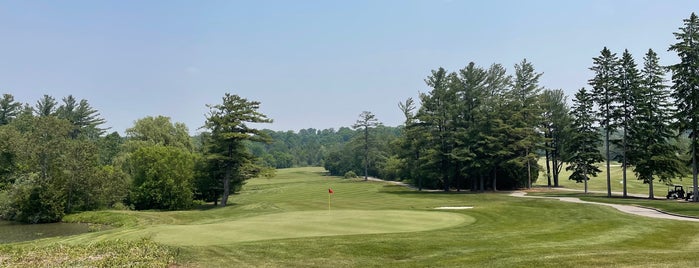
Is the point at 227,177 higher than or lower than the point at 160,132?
lower

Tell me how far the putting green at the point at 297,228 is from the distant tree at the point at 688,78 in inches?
961

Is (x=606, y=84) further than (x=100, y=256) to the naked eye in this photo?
Yes

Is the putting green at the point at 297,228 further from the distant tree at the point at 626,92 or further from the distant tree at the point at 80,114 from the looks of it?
the distant tree at the point at 80,114

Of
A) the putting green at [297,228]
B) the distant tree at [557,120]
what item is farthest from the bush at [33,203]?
the distant tree at [557,120]

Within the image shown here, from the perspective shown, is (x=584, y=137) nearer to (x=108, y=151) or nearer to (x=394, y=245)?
(x=394, y=245)

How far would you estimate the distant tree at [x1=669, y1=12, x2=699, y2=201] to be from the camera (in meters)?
34.5

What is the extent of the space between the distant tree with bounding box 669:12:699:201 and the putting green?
24.4 m

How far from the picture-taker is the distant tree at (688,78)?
34.5 m

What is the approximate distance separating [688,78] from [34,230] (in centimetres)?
5117

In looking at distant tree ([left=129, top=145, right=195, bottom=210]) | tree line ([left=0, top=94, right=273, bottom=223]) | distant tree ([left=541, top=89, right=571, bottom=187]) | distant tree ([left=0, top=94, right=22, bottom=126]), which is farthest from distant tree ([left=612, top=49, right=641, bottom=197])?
distant tree ([left=0, top=94, right=22, bottom=126])

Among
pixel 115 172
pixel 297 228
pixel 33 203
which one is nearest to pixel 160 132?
pixel 115 172

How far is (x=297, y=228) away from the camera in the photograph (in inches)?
750

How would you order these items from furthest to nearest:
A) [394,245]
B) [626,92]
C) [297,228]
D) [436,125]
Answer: [436,125] < [626,92] < [297,228] < [394,245]

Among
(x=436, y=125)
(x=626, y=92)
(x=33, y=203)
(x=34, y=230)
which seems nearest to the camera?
(x=34, y=230)
